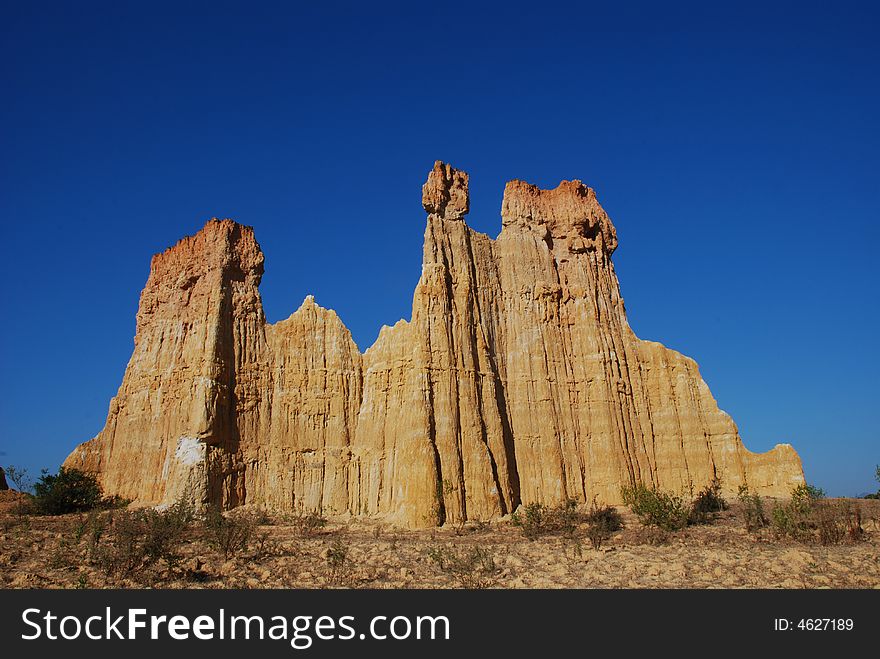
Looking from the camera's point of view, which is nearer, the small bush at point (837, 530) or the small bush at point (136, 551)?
the small bush at point (136, 551)

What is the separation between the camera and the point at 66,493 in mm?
38594

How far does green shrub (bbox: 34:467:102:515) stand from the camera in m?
37.5

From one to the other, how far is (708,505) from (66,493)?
37.0 meters

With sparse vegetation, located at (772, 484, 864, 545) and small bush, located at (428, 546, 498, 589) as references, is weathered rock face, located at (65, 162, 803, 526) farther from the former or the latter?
small bush, located at (428, 546, 498, 589)

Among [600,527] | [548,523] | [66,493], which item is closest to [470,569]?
[600,527]

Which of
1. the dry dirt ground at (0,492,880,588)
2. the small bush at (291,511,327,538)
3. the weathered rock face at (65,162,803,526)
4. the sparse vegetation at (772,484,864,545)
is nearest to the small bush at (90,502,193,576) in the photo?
the dry dirt ground at (0,492,880,588)

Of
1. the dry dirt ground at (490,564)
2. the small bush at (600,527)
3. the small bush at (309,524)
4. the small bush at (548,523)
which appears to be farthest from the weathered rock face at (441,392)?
the dry dirt ground at (490,564)

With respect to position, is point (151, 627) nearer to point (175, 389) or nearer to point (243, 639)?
point (243, 639)

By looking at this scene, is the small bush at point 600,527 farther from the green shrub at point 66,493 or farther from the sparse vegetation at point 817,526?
the green shrub at point 66,493

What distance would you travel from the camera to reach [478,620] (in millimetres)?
9609

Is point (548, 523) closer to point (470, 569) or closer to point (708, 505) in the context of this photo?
point (708, 505)

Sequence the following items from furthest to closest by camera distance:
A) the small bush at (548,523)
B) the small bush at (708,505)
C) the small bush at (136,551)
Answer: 1. the small bush at (708,505)
2. the small bush at (548,523)
3. the small bush at (136,551)

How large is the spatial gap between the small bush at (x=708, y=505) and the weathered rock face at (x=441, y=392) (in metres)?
1.01

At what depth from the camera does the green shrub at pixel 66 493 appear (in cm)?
3753
